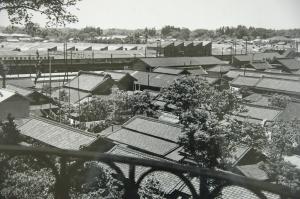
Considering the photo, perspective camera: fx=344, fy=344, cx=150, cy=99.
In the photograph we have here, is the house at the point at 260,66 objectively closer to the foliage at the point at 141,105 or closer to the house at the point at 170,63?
the house at the point at 170,63

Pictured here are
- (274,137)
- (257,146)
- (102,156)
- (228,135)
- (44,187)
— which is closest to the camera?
(102,156)

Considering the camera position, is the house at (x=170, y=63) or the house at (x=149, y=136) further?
the house at (x=170, y=63)

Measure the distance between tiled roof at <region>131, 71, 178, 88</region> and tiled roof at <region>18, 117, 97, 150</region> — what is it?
58.1 feet

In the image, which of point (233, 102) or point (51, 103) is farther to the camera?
point (51, 103)

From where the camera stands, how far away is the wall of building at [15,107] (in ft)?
83.3

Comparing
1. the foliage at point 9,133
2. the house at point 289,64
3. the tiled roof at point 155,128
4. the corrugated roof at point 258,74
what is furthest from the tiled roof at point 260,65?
the foliage at point 9,133

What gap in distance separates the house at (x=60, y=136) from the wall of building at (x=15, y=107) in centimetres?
535

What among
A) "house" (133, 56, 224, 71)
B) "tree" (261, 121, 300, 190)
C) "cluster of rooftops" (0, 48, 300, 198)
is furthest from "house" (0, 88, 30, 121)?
"house" (133, 56, 224, 71)

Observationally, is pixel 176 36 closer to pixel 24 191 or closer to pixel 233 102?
pixel 233 102

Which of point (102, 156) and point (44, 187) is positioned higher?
point (102, 156)

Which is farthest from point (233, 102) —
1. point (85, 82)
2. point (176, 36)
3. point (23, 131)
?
point (176, 36)

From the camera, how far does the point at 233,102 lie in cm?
2589

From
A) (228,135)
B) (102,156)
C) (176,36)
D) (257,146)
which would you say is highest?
(176,36)

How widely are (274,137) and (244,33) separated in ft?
365
